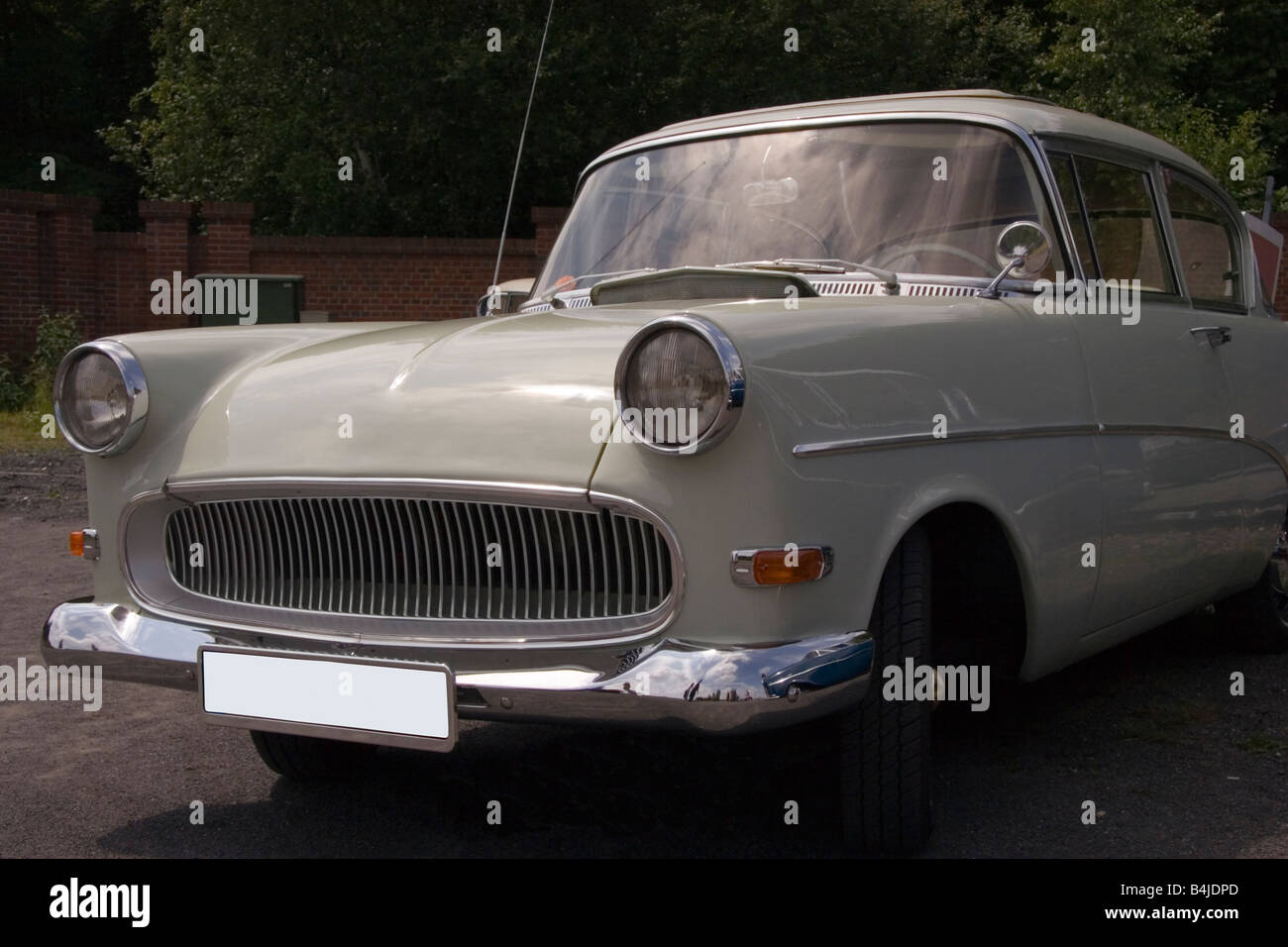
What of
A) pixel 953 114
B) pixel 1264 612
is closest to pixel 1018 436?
pixel 953 114

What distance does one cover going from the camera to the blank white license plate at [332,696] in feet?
8.72

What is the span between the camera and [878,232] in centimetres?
362

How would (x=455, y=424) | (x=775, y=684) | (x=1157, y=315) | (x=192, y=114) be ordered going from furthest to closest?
1. (x=192, y=114)
2. (x=1157, y=315)
3. (x=455, y=424)
4. (x=775, y=684)

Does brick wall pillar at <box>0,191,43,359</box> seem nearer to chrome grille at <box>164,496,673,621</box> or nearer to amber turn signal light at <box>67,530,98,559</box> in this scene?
amber turn signal light at <box>67,530,98,559</box>

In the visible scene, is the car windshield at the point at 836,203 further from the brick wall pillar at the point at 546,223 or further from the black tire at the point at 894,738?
the brick wall pillar at the point at 546,223

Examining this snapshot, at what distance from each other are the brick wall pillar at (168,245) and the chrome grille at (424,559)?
1306 cm

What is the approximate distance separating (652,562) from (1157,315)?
198 centimetres

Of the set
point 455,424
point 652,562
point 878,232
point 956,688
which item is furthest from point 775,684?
point 878,232

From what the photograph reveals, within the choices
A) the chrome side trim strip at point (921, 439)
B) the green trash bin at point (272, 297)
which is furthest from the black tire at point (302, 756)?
the green trash bin at point (272, 297)

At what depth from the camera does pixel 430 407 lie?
283 cm

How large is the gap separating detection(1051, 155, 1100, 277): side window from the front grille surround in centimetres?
176

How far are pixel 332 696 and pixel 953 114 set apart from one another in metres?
2.16

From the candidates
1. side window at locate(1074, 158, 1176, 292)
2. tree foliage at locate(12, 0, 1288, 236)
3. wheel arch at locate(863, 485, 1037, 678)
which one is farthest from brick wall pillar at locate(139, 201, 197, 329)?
wheel arch at locate(863, 485, 1037, 678)
